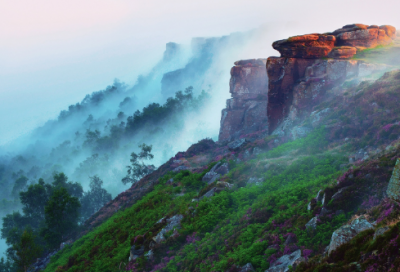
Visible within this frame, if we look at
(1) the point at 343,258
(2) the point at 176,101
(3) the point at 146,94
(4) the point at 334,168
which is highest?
(3) the point at 146,94

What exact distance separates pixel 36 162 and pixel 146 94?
84250 millimetres

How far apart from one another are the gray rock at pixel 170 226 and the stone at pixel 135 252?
131cm

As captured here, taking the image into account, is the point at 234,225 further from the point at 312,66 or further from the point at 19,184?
the point at 19,184

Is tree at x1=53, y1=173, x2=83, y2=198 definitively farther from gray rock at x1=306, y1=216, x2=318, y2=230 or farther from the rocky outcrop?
gray rock at x1=306, y1=216, x2=318, y2=230

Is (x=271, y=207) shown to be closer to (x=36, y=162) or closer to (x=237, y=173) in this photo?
(x=237, y=173)

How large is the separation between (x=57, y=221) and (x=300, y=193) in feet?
104

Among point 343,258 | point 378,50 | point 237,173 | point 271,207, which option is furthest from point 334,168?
point 378,50

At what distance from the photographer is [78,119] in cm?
17475

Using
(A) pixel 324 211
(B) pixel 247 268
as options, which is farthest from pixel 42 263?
(A) pixel 324 211

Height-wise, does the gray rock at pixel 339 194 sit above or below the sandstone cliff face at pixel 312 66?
below

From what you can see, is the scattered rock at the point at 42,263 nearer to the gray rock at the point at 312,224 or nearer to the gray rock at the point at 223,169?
the gray rock at the point at 223,169

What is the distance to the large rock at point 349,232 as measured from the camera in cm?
673

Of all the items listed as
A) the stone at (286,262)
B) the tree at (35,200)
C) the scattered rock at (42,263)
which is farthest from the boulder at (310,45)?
the tree at (35,200)

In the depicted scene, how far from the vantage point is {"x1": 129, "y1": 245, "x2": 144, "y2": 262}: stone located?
15.9m
